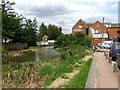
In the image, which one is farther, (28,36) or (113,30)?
(113,30)

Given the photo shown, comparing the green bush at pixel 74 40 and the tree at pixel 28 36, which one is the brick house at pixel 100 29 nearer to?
the tree at pixel 28 36

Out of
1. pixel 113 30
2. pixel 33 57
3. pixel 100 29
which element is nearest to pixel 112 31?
pixel 113 30

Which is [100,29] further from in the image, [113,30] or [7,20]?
[7,20]

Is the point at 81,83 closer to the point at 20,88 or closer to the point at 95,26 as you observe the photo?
the point at 20,88

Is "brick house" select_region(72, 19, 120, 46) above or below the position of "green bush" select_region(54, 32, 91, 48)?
above

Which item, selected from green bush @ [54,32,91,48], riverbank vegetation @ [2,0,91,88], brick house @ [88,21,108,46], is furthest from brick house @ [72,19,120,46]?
green bush @ [54,32,91,48]

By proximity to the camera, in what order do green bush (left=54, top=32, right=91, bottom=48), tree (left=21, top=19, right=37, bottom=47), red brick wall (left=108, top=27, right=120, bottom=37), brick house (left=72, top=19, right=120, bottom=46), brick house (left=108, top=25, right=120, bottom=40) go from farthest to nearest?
red brick wall (left=108, top=27, right=120, bottom=37)
brick house (left=108, top=25, right=120, bottom=40)
brick house (left=72, top=19, right=120, bottom=46)
tree (left=21, top=19, right=37, bottom=47)
green bush (left=54, top=32, right=91, bottom=48)

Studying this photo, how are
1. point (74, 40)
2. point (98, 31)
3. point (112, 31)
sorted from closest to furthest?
1. point (74, 40)
2. point (98, 31)
3. point (112, 31)

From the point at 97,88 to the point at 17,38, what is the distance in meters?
62.0

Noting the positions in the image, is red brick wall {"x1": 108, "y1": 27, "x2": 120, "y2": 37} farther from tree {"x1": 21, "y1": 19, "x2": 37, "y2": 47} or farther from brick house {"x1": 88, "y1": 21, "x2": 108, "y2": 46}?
tree {"x1": 21, "y1": 19, "x2": 37, "y2": 47}

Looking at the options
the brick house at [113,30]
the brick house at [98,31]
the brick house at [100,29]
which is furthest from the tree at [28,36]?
the brick house at [113,30]

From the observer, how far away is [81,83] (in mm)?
10914

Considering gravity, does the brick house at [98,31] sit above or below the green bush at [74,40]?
above

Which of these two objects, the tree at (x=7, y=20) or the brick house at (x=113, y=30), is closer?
the tree at (x=7, y=20)
